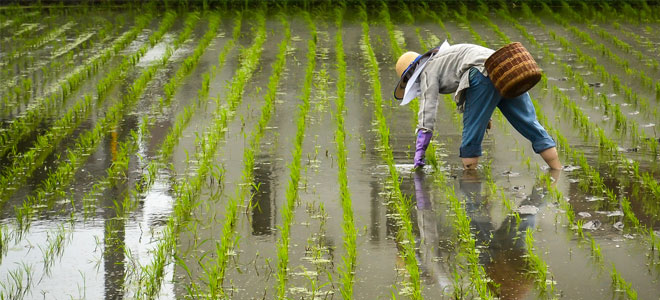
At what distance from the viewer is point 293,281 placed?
441 cm

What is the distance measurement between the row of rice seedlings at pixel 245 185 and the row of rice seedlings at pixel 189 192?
158mm

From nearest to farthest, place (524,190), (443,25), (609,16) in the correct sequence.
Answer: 1. (524,190)
2. (443,25)
3. (609,16)

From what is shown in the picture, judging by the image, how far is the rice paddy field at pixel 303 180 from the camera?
450 centimetres

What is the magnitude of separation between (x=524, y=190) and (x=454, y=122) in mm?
2359

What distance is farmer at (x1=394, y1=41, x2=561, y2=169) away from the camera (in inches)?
252

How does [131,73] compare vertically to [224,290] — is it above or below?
above

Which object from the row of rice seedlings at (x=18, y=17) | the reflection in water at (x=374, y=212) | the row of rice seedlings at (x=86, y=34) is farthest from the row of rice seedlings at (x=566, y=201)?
the row of rice seedlings at (x=18, y=17)

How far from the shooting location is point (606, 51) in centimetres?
1238

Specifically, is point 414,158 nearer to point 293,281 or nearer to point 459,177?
point 459,177

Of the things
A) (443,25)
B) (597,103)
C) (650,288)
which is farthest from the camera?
(443,25)

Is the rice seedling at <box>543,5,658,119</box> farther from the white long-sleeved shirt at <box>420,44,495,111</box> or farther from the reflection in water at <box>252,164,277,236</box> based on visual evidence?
the reflection in water at <box>252,164,277,236</box>

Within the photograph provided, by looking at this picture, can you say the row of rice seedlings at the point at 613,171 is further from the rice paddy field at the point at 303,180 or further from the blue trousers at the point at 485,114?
the blue trousers at the point at 485,114

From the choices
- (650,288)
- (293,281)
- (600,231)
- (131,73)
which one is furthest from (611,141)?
(131,73)

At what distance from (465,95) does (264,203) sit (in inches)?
60.9
